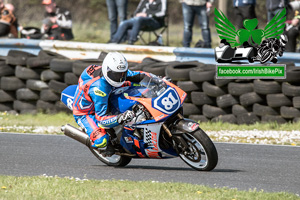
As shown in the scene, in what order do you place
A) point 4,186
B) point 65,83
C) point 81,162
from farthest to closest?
point 65,83 → point 81,162 → point 4,186

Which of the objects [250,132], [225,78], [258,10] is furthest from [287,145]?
[258,10]

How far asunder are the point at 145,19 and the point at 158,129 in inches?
255

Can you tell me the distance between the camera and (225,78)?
10633 millimetres

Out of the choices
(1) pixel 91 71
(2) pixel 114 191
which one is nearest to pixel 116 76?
(1) pixel 91 71

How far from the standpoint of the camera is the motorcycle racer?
6.58 metres

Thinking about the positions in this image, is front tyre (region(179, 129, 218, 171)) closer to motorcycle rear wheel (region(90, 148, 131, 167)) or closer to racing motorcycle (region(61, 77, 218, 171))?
racing motorcycle (region(61, 77, 218, 171))

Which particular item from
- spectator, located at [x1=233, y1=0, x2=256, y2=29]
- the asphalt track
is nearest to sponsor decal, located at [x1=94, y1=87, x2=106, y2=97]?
the asphalt track

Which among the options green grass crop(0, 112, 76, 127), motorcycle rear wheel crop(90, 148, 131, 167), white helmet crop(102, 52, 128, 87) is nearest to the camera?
white helmet crop(102, 52, 128, 87)

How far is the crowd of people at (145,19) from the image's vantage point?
37.0 feet

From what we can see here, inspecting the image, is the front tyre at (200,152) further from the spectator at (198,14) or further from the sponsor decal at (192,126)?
the spectator at (198,14)

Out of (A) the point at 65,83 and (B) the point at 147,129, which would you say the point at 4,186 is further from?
(A) the point at 65,83

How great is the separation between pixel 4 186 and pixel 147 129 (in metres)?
1.69

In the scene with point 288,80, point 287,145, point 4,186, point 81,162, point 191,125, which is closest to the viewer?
point 4,186

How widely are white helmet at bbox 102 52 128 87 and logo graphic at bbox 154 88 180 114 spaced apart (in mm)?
509
